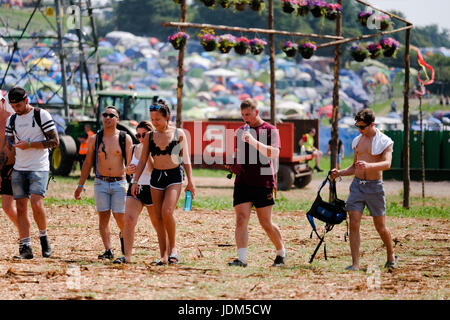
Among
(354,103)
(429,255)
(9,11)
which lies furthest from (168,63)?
(429,255)

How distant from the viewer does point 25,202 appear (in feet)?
31.5

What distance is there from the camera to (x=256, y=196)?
30.1 ft

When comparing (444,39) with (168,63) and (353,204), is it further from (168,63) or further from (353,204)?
(353,204)

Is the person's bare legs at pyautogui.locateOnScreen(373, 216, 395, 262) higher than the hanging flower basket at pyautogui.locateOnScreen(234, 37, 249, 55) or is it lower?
lower

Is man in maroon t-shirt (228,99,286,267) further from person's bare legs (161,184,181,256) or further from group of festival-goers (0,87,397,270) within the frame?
person's bare legs (161,184,181,256)

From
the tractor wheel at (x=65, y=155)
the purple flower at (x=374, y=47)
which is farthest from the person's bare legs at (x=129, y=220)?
the tractor wheel at (x=65, y=155)

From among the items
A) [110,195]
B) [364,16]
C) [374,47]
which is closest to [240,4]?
[364,16]

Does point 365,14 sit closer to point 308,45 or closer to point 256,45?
point 308,45

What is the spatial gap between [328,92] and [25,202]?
83.1 m

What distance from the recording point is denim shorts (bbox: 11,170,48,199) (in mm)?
9492

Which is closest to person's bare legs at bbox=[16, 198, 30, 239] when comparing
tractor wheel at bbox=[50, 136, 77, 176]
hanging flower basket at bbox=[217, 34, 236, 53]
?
hanging flower basket at bbox=[217, 34, 236, 53]

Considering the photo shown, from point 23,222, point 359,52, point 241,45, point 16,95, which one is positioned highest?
point 241,45

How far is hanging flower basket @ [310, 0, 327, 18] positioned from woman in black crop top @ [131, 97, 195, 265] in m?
8.82

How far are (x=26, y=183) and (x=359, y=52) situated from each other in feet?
35.1
